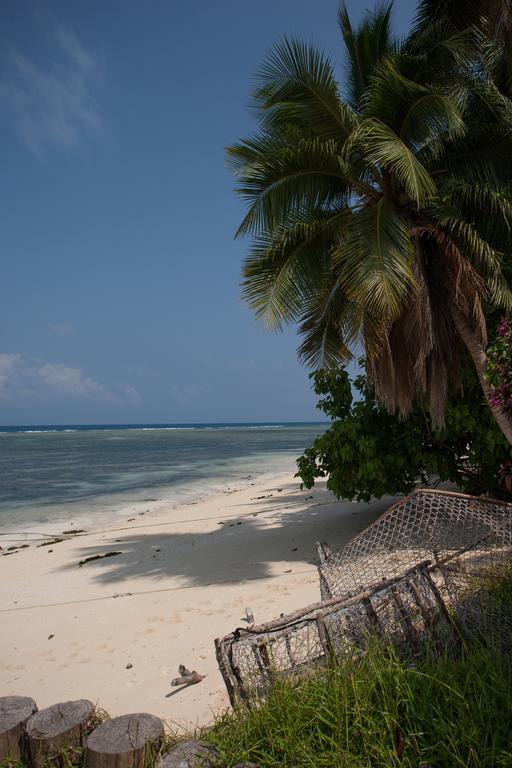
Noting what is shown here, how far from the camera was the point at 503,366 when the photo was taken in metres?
4.30

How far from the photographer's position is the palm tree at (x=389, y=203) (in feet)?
23.1

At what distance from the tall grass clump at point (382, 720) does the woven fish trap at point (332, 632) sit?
22cm

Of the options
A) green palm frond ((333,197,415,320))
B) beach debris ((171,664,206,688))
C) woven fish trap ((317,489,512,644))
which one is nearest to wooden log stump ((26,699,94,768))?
beach debris ((171,664,206,688))

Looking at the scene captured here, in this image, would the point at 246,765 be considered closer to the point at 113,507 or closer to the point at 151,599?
the point at 151,599

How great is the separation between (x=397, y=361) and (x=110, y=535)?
7.66 metres

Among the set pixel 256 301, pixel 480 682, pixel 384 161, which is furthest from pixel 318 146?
pixel 480 682

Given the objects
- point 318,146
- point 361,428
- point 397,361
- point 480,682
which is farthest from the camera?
point 361,428

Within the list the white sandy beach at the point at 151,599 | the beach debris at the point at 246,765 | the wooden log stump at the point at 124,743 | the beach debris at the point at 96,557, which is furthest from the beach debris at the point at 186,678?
the beach debris at the point at 96,557

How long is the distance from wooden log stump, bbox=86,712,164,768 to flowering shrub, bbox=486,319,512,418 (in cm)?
338

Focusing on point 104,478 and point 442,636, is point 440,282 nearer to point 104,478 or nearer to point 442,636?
point 442,636

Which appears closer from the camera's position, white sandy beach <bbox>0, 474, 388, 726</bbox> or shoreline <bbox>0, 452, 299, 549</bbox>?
white sandy beach <bbox>0, 474, 388, 726</bbox>

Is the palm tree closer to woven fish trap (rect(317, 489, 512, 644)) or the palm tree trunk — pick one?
the palm tree trunk

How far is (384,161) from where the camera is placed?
262 inches

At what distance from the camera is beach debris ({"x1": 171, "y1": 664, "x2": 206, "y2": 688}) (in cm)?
433
